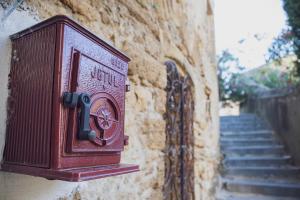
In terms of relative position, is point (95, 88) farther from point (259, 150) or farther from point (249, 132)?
point (249, 132)

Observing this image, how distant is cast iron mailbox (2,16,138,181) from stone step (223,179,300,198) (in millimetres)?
3297

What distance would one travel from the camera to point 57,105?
0.64 metres

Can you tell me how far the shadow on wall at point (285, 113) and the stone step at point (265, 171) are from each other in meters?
0.32

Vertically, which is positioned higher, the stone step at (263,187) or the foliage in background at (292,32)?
the foliage in background at (292,32)

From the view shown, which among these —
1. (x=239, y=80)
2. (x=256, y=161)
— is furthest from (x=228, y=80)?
(x=256, y=161)

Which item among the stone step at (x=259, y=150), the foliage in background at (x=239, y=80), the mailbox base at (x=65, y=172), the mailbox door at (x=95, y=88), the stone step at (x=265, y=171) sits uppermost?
the foliage in background at (x=239, y=80)

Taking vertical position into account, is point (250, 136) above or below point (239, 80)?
below

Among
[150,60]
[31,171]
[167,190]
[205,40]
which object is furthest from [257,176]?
[31,171]

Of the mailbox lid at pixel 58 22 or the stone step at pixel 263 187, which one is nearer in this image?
the mailbox lid at pixel 58 22

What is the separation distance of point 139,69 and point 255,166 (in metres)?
3.49

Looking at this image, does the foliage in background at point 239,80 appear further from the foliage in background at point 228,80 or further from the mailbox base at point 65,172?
the mailbox base at point 65,172

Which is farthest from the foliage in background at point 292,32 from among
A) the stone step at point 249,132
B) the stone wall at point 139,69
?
the stone wall at point 139,69

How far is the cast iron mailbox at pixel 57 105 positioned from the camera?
0.65 metres

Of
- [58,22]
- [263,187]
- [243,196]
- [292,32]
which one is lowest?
[243,196]
